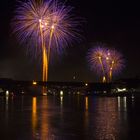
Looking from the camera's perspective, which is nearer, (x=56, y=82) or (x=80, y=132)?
(x=80, y=132)

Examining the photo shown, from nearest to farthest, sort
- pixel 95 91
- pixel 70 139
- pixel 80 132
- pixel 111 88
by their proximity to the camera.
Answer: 1. pixel 70 139
2. pixel 80 132
3. pixel 111 88
4. pixel 95 91

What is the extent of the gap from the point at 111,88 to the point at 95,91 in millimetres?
19736

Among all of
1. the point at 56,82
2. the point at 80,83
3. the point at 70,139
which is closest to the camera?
the point at 70,139

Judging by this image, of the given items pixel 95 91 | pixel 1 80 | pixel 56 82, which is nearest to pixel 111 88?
pixel 95 91

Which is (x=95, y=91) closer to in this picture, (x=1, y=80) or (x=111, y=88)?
(x=111, y=88)

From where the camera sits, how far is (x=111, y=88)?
162 meters

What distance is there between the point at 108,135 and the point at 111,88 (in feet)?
466

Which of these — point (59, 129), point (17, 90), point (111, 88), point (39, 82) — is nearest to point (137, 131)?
point (59, 129)

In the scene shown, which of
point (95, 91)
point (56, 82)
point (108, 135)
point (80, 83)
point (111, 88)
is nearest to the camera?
point (108, 135)

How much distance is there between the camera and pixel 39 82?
116 metres

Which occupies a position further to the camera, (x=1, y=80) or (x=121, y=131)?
(x=1, y=80)

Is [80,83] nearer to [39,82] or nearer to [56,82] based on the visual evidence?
[56,82]

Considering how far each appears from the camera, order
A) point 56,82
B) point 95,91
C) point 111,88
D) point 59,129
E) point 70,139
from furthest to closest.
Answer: point 95,91
point 111,88
point 56,82
point 59,129
point 70,139

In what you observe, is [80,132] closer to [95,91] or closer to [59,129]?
[59,129]
